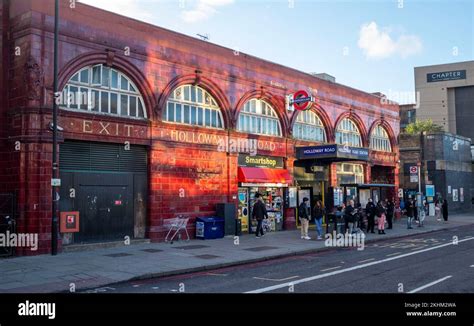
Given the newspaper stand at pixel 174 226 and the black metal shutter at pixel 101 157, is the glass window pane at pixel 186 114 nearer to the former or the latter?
the black metal shutter at pixel 101 157

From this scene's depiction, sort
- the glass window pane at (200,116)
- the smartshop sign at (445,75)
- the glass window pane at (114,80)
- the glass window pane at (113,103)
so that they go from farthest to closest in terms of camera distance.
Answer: the smartshop sign at (445,75) < the glass window pane at (200,116) < the glass window pane at (114,80) < the glass window pane at (113,103)

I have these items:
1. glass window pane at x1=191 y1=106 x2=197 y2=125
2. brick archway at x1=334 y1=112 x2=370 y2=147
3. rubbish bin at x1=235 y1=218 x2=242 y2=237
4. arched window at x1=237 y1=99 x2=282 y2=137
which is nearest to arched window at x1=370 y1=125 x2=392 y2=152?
brick archway at x1=334 y1=112 x2=370 y2=147

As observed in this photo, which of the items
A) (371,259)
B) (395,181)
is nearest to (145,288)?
(371,259)

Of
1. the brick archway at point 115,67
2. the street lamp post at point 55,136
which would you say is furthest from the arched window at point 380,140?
the street lamp post at point 55,136

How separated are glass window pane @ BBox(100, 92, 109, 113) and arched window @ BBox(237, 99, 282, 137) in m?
7.61

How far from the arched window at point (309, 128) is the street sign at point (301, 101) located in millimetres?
1512

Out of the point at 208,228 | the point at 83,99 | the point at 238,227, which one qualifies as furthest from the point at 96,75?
the point at 238,227

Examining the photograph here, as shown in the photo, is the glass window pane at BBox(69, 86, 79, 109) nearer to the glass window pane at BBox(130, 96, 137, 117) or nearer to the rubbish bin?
the glass window pane at BBox(130, 96, 137, 117)

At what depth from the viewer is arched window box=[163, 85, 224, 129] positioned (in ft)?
66.8

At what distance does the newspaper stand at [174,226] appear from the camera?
19.4 m

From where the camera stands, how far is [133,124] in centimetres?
1842

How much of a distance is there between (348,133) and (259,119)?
978 centimetres

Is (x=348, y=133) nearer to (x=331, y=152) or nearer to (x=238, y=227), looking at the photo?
(x=331, y=152)
